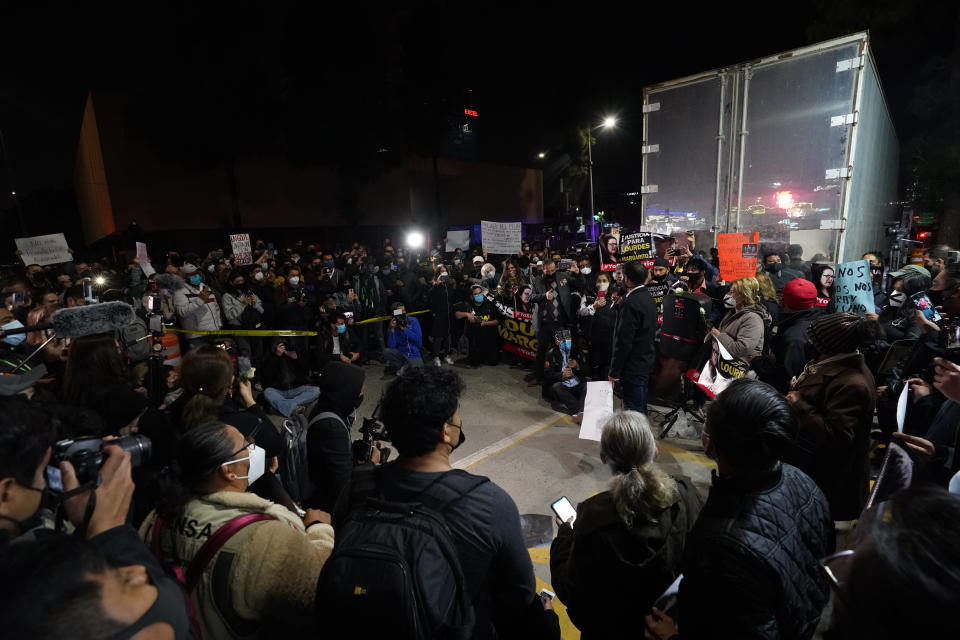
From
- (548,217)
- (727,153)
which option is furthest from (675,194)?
(548,217)

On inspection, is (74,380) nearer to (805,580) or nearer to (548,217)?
(805,580)

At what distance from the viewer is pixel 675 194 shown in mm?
8539

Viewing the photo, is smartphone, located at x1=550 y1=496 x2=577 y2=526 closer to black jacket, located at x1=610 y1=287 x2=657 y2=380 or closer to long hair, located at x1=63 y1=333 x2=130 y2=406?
black jacket, located at x1=610 y1=287 x2=657 y2=380

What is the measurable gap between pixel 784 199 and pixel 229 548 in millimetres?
8478

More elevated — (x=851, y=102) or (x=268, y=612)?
(x=851, y=102)

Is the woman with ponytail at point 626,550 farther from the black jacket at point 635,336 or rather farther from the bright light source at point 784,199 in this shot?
the bright light source at point 784,199

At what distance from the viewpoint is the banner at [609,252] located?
793 cm

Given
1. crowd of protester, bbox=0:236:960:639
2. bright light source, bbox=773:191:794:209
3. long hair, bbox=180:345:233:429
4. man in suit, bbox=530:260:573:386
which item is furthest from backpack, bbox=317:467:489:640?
bright light source, bbox=773:191:794:209

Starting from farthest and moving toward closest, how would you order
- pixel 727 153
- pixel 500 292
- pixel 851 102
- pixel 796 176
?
pixel 500 292 → pixel 727 153 → pixel 796 176 → pixel 851 102

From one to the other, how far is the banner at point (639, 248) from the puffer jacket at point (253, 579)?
6.48m

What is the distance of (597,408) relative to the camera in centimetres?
451

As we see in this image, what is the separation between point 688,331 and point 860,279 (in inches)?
84.1

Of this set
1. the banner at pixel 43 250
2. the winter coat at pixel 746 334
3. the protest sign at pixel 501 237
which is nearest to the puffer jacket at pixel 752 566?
the winter coat at pixel 746 334

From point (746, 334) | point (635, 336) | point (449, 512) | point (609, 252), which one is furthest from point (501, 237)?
point (449, 512)
